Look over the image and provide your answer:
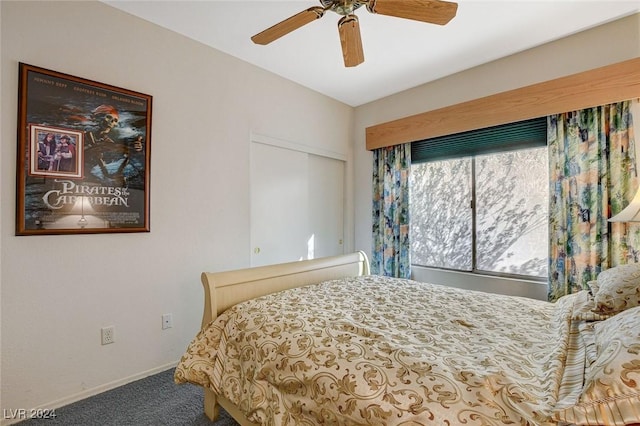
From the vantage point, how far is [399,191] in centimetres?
346

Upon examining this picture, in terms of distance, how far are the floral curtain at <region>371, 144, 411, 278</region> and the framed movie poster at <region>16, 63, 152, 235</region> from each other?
8.08 feet

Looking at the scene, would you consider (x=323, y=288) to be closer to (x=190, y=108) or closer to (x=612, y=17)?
(x=190, y=108)

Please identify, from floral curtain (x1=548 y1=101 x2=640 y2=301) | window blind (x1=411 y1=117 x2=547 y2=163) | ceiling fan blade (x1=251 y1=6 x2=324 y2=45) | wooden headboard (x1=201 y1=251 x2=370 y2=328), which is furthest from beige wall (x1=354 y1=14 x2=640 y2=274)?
ceiling fan blade (x1=251 y1=6 x2=324 y2=45)

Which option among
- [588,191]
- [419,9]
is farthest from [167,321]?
[588,191]

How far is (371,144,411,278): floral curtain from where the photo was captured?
133 inches

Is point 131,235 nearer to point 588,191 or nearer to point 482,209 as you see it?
point 482,209

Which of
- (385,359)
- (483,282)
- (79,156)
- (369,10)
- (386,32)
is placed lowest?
(483,282)

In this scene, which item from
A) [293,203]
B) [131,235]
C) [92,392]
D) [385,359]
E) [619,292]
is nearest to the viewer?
[385,359]

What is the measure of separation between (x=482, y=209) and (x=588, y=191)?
2.73 ft

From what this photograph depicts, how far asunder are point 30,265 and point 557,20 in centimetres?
397

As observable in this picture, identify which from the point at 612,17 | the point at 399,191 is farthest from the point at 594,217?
the point at 399,191

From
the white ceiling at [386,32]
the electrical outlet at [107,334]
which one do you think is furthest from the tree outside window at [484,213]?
the electrical outlet at [107,334]

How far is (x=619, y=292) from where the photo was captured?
1.38 metres

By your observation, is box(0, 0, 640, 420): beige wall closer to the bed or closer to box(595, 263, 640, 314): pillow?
the bed
